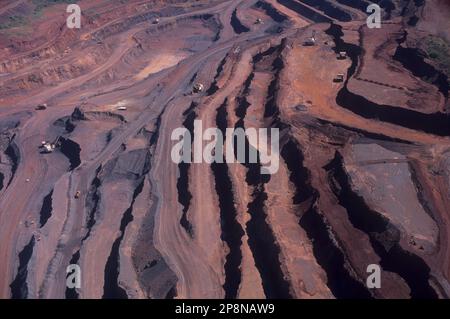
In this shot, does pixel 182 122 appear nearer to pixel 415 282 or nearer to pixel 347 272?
pixel 347 272

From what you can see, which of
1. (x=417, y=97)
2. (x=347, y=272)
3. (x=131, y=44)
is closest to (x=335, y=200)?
(x=347, y=272)

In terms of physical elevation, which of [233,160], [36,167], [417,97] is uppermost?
[417,97]

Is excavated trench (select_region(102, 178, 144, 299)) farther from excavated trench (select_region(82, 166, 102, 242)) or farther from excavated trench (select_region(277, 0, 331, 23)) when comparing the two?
excavated trench (select_region(277, 0, 331, 23))

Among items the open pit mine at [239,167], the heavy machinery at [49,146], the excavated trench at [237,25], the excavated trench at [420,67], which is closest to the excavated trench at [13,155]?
the open pit mine at [239,167]

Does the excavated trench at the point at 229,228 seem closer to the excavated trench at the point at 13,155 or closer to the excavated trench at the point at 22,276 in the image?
the excavated trench at the point at 22,276

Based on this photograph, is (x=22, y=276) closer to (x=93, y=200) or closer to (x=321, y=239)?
(x=93, y=200)

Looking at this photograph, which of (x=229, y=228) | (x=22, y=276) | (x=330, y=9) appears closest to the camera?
(x=22, y=276)

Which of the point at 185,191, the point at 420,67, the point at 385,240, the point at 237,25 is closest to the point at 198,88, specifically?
the point at 185,191
